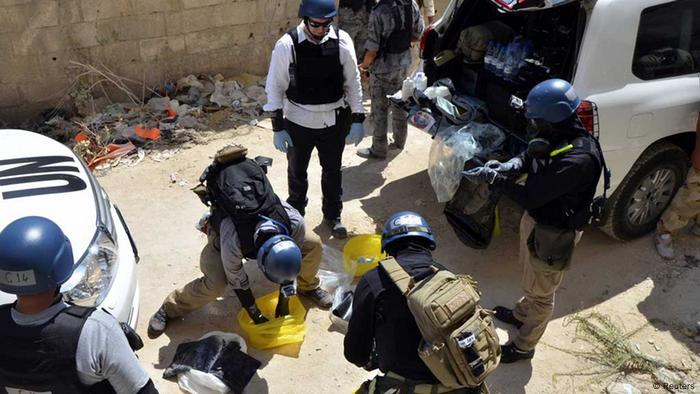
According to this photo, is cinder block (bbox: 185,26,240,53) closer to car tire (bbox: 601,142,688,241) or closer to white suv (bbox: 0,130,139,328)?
white suv (bbox: 0,130,139,328)

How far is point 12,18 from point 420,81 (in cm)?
399

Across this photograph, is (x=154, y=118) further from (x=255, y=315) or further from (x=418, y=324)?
(x=418, y=324)

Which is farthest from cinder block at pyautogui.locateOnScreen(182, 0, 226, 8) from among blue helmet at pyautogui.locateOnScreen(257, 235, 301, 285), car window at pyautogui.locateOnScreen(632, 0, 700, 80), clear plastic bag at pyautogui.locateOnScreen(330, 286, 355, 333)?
car window at pyautogui.locateOnScreen(632, 0, 700, 80)

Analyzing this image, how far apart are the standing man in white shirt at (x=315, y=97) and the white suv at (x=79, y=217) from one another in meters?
1.46

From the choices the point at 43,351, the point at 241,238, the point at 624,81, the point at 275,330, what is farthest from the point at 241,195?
the point at 624,81

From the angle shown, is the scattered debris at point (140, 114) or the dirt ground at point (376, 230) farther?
the scattered debris at point (140, 114)

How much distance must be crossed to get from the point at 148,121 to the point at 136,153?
0.57 metres

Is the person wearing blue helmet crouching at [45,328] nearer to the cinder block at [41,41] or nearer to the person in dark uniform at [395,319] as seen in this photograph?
the person in dark uniform at [395,319]

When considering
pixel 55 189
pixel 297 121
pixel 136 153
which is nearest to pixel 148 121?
pixel 136 153

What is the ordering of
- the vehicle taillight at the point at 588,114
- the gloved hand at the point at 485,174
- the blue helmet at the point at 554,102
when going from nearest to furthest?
the blue helmet at the point at 554,102 → the gloved hand at the point at 485,174 → the vehicle taillight at the point at 588,114

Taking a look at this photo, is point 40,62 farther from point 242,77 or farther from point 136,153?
point 242,77

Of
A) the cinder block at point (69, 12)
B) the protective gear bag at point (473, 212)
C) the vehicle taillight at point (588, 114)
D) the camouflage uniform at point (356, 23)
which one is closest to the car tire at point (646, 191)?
the vehicle taillight at point (588, 114)

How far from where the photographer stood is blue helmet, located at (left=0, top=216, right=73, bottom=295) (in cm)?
212

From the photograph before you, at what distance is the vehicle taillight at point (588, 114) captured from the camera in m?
4.18
